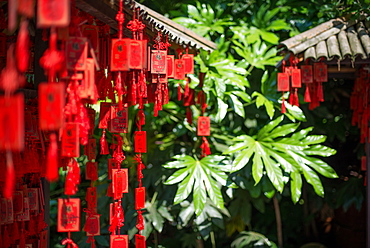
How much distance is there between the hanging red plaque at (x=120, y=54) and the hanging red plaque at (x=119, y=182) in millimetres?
645

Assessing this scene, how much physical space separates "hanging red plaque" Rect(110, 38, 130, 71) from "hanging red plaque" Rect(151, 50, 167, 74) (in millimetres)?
608

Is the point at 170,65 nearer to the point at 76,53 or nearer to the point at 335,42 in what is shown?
the point at 76,53

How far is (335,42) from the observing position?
11.0 feet

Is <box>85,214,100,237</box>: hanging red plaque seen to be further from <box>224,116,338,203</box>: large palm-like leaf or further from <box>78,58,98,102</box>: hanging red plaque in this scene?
<box>224,116,338,203</box>: large palm-like leaf

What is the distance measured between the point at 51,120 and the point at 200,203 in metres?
1.97

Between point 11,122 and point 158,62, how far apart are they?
131 cm

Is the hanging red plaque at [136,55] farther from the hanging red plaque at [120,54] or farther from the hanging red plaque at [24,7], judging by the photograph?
the hanging red plaque at [24,7]

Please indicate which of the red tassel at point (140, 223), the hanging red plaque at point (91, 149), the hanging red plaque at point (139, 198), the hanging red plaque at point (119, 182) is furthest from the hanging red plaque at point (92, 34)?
the red tassel at point (140, 223)

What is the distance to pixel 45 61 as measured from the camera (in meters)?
1.52

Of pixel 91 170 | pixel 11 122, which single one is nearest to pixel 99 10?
pixel 11 122

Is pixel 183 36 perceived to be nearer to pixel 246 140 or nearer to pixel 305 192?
pixel 246 140

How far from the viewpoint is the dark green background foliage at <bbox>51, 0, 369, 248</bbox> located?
344cm

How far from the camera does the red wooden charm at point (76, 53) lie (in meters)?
1.66

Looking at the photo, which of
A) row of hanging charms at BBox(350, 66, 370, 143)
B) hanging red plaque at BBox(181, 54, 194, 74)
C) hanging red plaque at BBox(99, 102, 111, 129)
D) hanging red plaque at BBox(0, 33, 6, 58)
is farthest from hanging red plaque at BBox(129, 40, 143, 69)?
row of hanging charms at BBox(350, 66, 370, 143)
